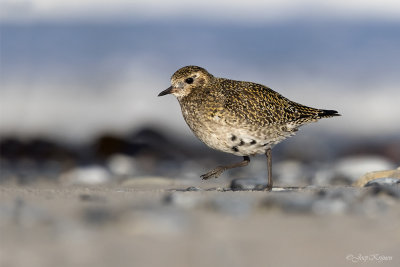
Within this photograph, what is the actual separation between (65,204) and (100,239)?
0.84 meters

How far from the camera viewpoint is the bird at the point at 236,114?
5.95m

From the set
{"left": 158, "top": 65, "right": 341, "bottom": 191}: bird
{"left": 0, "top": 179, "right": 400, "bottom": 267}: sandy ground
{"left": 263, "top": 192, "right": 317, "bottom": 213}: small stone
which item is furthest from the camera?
{"left": 158, "top": 65, "right": 341, "bottom": 191}: bird

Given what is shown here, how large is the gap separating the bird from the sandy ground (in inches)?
60.8

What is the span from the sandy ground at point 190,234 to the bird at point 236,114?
1543 mm

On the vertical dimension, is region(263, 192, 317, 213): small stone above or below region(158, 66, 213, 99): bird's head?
below

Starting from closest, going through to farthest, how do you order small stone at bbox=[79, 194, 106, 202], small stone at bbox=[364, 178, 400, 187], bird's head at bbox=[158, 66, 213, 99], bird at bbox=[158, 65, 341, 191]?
1. small stone at bbox=[79, 194, 106, 202]
2. small stone at bbox=[364, 178, 400, 187]
3. bird at bbox=[158, 65, 341, 191]
4. bird's head at bbox=[158, 66, 213, 99]

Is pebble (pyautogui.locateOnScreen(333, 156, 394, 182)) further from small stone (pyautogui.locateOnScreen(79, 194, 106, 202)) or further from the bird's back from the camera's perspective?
small stone (pyautogui.locateOnScreen(79, 194, 106, 202))

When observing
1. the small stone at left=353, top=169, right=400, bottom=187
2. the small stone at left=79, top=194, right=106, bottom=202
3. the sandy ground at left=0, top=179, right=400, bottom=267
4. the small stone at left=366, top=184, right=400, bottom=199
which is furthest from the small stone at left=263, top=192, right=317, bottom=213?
the small stone at left=353, top=169, right=400, bottom=187

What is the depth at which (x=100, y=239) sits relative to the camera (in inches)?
140

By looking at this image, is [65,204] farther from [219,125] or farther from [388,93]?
[388,93]

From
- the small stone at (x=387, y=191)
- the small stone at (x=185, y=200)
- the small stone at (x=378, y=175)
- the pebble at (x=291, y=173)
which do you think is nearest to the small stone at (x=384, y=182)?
the small stone at (x=378, y=175)

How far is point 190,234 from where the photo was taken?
370 cm

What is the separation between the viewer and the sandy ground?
340cm

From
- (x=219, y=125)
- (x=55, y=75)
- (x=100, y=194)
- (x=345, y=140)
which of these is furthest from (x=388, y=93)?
(x=100, y=194)
